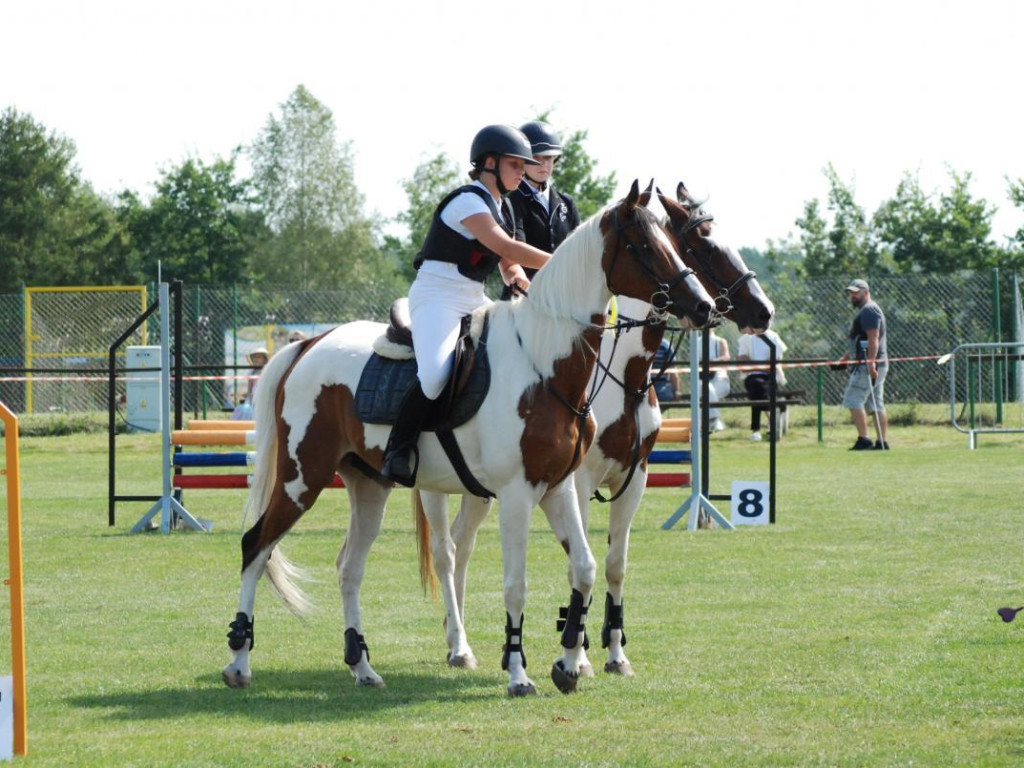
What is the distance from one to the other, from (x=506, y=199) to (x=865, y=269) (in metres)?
34.4

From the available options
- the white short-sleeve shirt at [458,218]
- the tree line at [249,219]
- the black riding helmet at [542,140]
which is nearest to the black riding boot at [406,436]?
the white short-sleeve shirt at [458,218]

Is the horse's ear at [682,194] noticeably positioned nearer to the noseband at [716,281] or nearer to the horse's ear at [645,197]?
the noseband at [716,281]

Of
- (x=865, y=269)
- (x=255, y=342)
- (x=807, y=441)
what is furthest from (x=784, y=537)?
(x=865, y=269)

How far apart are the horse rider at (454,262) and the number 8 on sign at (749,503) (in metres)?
6.81

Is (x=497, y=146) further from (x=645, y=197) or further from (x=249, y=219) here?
(x=249, y=219)

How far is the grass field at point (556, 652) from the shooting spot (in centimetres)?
590

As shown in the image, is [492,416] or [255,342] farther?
[255,342]

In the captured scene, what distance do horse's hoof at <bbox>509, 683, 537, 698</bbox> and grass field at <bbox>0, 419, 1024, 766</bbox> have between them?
85mm

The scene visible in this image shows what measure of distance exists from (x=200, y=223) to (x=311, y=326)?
35.9 metres

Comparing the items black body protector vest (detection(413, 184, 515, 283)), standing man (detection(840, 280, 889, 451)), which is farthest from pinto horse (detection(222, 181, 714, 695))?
standing man (detection(840, 280, 889, 451))

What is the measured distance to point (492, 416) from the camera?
7098 mm

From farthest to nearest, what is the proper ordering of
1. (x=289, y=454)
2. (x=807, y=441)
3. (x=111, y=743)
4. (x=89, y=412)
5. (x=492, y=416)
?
(x=89, y=412) < (x=807, y=441) < (x=289, y=454) < (x=492, y=416) < (x=111, y=743)

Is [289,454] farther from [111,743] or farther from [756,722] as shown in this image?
[756,722]

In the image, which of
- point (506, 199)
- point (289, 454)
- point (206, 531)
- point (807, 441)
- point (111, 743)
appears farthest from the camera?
point (807, 441)
